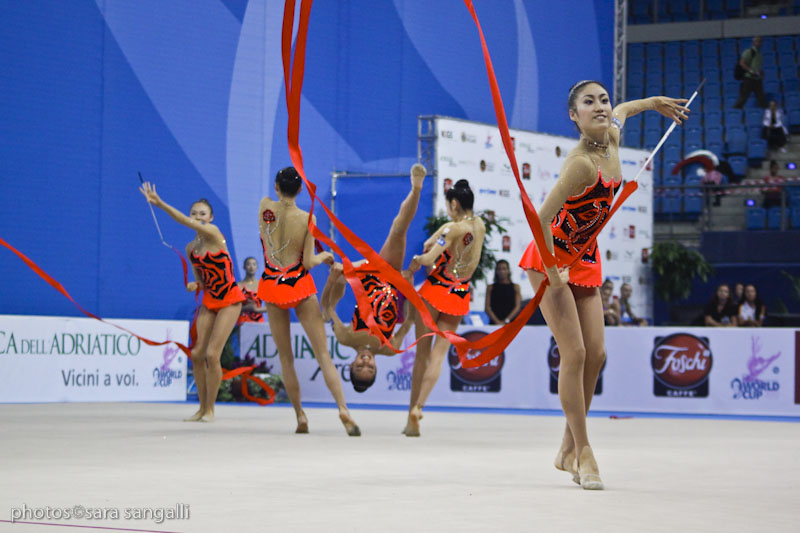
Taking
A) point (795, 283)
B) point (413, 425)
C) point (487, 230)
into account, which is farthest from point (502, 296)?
point (795, 283)

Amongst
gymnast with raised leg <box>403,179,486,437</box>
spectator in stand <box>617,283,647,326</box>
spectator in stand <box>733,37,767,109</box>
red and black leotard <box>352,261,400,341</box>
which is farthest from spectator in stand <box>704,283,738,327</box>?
spectator in stand <box>733,37,767,109</box>

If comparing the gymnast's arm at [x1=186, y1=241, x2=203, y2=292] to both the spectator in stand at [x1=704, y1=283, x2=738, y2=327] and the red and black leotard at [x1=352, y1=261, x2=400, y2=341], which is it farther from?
the spectator in stand at [x1=704, y1=283, x2=738, y2=327]

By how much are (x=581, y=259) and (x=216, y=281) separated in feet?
15.3

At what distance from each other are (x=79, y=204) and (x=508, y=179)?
6.33 meters

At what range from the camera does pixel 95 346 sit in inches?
485

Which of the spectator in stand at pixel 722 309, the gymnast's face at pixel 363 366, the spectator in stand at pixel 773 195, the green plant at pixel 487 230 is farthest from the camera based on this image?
the spectator in stand at pixel 773 195

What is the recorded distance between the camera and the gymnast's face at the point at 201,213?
30.2 ft

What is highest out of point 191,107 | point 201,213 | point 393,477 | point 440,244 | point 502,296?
point 191,107

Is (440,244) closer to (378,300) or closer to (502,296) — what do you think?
(378,300)

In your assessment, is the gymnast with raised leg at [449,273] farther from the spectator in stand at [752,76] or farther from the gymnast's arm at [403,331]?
the spectator in stand at [752,76]

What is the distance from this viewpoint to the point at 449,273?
8.41 meters

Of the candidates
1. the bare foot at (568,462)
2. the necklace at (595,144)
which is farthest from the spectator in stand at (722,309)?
the necklace at (595,144)

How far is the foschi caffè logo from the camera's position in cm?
1159

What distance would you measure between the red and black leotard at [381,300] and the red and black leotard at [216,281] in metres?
1.08
